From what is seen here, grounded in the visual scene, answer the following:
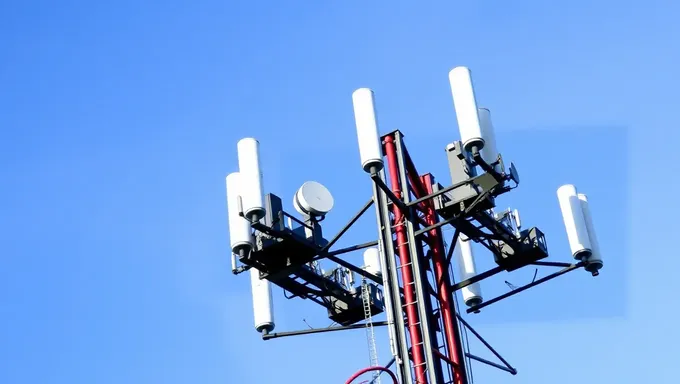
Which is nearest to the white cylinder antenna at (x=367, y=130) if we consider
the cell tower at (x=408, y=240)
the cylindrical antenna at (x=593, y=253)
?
the cell tower at (x=408, y=240)

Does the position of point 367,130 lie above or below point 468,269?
above

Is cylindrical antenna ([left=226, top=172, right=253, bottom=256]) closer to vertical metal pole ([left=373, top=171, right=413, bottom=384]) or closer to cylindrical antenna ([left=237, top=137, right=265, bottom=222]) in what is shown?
cylindrical antenna ([left=237, top=137, right=265, bottom=222])

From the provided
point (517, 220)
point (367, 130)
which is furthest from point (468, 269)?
point (367, 130)

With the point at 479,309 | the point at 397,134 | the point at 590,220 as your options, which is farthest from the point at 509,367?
the point at 397,134

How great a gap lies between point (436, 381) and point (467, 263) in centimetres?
536

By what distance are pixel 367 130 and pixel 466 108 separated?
2.19 m

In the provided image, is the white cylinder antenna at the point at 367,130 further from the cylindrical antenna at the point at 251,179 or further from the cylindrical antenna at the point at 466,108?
the cylindrical antenna at the point at 251,179

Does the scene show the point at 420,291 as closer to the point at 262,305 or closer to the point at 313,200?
the point at 313,200

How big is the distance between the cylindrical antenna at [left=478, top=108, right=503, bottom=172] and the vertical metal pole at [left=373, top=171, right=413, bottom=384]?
2.50 meters

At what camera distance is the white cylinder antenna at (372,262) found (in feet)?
105

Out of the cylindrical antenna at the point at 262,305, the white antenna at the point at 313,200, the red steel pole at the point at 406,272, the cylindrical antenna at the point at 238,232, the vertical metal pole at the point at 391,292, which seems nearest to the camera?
the vertical metal pole at the point at 391,292

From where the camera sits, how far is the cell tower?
27.0m

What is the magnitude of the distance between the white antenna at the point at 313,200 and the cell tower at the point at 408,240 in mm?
28

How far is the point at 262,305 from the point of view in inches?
1216
